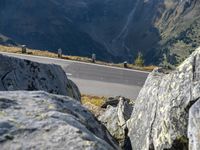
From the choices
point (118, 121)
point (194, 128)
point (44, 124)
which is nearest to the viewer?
point (44, 124)

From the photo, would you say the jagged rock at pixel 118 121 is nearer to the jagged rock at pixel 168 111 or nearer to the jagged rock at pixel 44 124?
the jagged rock at pixel 168 111

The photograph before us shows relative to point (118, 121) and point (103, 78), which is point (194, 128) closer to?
point (118, 121)

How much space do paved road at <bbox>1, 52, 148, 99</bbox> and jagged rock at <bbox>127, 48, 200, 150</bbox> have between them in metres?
20.5

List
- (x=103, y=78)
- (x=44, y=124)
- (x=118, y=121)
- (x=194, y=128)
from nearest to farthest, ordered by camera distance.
Result: (x=44, y=124), (x=194, y=128), (x=118, y=121), (x=103, y=78)

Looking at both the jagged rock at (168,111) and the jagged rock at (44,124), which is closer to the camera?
the jagged rock at (44,124)

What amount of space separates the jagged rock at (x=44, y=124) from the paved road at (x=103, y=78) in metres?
22.3

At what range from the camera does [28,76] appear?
1124cm

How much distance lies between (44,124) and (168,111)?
2.77 meters

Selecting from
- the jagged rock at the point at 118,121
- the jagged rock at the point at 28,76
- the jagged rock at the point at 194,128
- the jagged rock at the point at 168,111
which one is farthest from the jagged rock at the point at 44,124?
the jagged rock at the point at 28,76

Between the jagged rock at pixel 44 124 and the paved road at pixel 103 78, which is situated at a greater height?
the jagged rock at pixel 44 124

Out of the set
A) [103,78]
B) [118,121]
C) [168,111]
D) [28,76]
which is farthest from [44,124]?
[103,78]

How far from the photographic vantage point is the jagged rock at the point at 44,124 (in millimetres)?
5301

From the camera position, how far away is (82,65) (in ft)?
135

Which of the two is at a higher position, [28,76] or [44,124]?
[28,76]
